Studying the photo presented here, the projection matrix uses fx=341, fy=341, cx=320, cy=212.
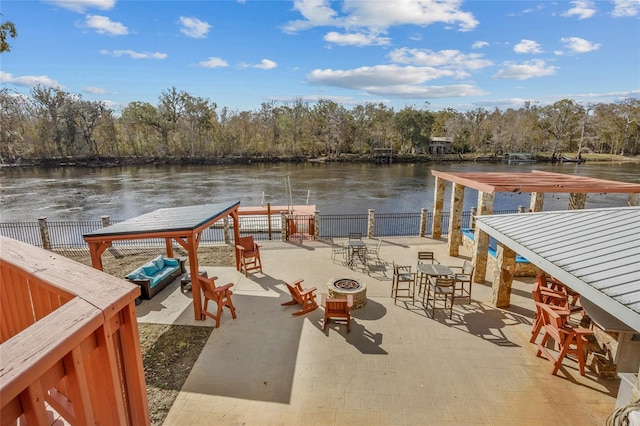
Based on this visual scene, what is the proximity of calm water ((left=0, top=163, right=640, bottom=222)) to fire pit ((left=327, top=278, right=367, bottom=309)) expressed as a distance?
1259 cm

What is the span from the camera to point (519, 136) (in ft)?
235

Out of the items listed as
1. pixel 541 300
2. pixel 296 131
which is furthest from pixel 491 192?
pixel 296 131

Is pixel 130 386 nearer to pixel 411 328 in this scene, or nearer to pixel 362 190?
pixel 411 328

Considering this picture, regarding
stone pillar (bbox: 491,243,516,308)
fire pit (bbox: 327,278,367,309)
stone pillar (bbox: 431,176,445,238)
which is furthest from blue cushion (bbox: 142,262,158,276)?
stone pillar (bbox: 431,176,445,238)

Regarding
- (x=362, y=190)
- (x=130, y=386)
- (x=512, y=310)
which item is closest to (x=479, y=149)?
(x=362, y=190)

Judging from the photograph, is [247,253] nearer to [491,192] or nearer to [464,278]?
[464,278]

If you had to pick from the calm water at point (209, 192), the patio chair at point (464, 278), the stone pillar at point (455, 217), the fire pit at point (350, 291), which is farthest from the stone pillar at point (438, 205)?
the calm water at point (209, 192)

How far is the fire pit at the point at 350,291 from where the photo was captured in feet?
26.1

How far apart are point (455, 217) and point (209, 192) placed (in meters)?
28.9

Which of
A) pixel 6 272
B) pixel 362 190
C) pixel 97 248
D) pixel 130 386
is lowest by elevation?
pixel 362 190

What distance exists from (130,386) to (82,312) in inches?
22.9

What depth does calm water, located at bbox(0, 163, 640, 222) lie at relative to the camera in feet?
91.2

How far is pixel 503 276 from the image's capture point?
26.0 feet

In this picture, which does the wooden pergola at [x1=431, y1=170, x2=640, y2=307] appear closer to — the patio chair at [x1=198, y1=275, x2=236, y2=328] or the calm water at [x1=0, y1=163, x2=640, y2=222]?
the patio chair at [x1=198, y1=275, x2=236, y2=328]
